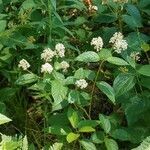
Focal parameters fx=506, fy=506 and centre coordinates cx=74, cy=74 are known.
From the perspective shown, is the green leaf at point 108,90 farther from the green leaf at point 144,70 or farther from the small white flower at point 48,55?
the small white flower at point 48,55

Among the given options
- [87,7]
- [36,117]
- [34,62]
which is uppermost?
[87,7]

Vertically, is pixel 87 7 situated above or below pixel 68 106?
above

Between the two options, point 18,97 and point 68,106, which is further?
point 18,97

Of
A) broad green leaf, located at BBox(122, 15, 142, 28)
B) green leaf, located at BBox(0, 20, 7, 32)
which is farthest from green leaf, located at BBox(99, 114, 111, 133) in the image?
green leaf, located at BBox(0, 20, 7, 32)

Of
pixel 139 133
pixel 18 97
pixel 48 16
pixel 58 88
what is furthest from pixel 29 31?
pixel 139 133

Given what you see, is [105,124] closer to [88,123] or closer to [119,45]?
[88,123]

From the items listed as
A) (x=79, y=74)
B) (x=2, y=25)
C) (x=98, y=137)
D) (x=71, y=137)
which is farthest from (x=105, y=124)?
(x=2, y=25)

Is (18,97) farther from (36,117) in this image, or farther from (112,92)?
(112,92)
